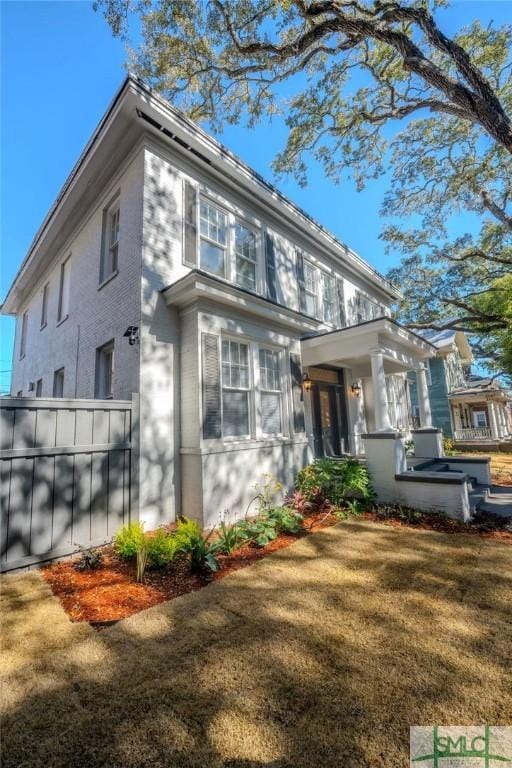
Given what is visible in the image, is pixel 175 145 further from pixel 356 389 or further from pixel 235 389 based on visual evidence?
pixel 356 389

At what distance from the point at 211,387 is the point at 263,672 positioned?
4.00 m

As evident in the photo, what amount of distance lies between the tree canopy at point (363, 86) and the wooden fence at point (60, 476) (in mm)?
7841

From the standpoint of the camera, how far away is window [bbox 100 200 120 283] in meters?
7.08

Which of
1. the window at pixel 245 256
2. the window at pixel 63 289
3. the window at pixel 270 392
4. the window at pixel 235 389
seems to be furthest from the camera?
the window at pixel 63 289

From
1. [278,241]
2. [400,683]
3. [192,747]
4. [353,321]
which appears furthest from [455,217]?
[192,747]

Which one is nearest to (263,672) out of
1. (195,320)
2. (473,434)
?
(195,320)

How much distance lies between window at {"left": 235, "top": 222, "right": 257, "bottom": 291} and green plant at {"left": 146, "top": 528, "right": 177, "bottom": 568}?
17.6 feet

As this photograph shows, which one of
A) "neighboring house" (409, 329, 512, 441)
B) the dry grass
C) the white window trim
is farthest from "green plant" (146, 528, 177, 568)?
"neighboring house" (409, 329, 512, 441)

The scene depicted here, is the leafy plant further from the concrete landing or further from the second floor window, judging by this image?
the second floor window

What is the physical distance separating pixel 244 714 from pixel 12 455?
141 inches

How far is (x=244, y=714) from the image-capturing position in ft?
6.16

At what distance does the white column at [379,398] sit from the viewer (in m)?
7.04

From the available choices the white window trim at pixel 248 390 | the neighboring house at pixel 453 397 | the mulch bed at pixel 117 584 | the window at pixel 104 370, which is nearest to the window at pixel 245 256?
the white window trim at pixel 248 390

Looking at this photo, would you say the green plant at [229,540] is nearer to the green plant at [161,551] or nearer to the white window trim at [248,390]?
the green plant at [161,551]
